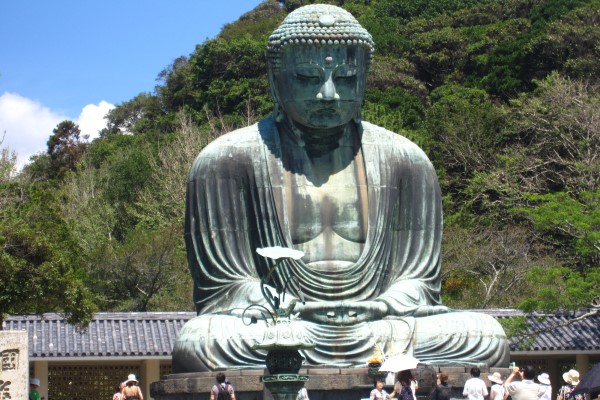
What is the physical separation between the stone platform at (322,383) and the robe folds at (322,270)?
0.28 metres

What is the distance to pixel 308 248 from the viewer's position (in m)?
15.3

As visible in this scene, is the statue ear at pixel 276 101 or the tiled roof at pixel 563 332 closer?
the statue ear at pixel 276 101

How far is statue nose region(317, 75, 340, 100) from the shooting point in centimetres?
1512

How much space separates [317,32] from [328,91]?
2.09 feet

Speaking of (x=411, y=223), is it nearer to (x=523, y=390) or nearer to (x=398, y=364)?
(x=523, y=390)

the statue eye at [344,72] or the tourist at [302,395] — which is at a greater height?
the statue eye at [344,72]

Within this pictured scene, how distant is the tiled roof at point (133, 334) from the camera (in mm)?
27281

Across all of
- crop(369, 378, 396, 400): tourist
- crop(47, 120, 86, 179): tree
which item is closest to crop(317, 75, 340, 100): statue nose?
crop(369, 378, 396, 400): tourist

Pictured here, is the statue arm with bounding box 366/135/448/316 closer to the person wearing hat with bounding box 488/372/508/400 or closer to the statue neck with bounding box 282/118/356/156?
the statue neck with bounding box 282/118/356/156

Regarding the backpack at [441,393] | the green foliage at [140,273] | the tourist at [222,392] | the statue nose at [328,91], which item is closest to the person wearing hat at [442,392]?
the backpack at [441,393]

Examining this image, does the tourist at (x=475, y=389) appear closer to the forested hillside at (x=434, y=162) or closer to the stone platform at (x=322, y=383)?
the stone platform at (x=322, y=383)

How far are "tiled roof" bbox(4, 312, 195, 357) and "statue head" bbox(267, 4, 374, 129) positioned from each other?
41.5 ft

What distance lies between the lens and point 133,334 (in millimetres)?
27922

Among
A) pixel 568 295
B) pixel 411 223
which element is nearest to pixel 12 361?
pixel 411 223
